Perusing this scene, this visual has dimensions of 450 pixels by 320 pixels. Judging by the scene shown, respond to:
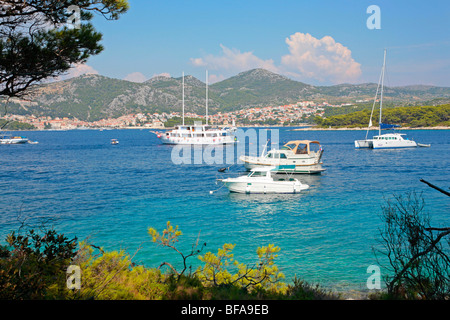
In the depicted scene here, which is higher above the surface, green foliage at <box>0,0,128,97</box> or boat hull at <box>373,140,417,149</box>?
green foliage at <box>0,0,128,97</box>

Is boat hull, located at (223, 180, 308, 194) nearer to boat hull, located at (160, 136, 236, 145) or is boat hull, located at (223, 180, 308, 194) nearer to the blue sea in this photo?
the blue sea

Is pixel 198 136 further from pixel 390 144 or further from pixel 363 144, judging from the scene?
pixel 390 144

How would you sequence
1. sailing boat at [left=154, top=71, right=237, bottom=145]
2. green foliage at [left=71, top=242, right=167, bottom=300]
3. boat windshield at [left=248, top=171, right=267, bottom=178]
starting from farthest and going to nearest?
sailing boat at [left=154, top=71, right=237, bottom=145] < boat windshield at [left=248, top=171, right=267, bottom=178] < green foliage at [left=71, top=242, right=167, bottom=300]

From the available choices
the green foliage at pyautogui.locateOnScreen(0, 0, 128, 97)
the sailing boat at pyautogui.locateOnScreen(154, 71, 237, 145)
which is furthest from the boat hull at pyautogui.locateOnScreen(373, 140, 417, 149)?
the green foliage at pyautogui.locateOnScreen(0, 0, 128, 97)

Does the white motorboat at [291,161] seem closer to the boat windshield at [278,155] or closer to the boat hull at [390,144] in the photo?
the boat windshield at [278,155]

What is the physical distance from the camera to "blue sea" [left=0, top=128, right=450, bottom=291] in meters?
12.2

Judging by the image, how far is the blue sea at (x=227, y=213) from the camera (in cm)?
1225

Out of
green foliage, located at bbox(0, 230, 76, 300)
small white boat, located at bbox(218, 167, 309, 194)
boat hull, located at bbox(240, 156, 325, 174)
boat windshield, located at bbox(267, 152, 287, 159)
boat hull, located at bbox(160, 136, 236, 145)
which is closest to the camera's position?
green foliage, located at bbox(0, 230, 76, 300)

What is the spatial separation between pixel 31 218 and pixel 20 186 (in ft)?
40.1

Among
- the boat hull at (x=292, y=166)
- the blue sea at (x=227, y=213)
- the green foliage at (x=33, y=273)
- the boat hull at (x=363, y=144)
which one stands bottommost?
the blue sea at (x=227, y=213)

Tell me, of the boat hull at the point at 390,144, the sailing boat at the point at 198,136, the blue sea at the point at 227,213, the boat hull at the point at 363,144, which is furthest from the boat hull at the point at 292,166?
the sailing boat at the point at 198,136

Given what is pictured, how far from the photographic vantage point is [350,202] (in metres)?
20.9

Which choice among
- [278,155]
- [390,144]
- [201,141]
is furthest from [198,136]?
[278,155]
